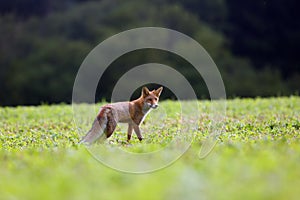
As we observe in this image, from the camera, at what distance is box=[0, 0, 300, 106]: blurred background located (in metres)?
26.6

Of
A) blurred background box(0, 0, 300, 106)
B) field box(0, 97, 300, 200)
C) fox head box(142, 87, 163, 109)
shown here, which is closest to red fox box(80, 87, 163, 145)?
fox head box(142, 87, 163, 109)

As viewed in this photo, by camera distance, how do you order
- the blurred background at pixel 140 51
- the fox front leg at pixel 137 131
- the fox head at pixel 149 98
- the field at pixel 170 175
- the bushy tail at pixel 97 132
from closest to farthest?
1. the field at pixel 170 175
2. the bushy tail at pixel 97 132
3. the fox front leg at pixel 137 131
4. the fox head at pixel 149 98
5. the blurred background at pixel 140 51

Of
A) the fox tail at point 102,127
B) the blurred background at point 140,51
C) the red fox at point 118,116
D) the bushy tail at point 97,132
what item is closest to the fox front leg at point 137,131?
the red fox at point 118,116

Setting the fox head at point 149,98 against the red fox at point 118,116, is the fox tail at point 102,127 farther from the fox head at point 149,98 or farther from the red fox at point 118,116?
the fox head at point 149,98

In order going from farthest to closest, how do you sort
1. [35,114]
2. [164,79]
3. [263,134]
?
[164,79]
[35,114]
[263,134]

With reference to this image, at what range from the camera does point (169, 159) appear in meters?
5.56

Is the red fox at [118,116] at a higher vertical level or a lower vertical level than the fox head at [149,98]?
lower

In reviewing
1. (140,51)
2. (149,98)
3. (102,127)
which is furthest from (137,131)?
(140,51)

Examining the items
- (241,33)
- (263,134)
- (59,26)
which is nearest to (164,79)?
(241,33)

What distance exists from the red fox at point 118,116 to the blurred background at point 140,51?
16316 mm

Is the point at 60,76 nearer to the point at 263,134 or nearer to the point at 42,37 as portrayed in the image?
the point at 42,37

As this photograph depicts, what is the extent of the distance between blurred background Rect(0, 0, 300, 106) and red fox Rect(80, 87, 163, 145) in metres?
16.3

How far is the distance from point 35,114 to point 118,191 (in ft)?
34.5

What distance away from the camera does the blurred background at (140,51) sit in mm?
26641
